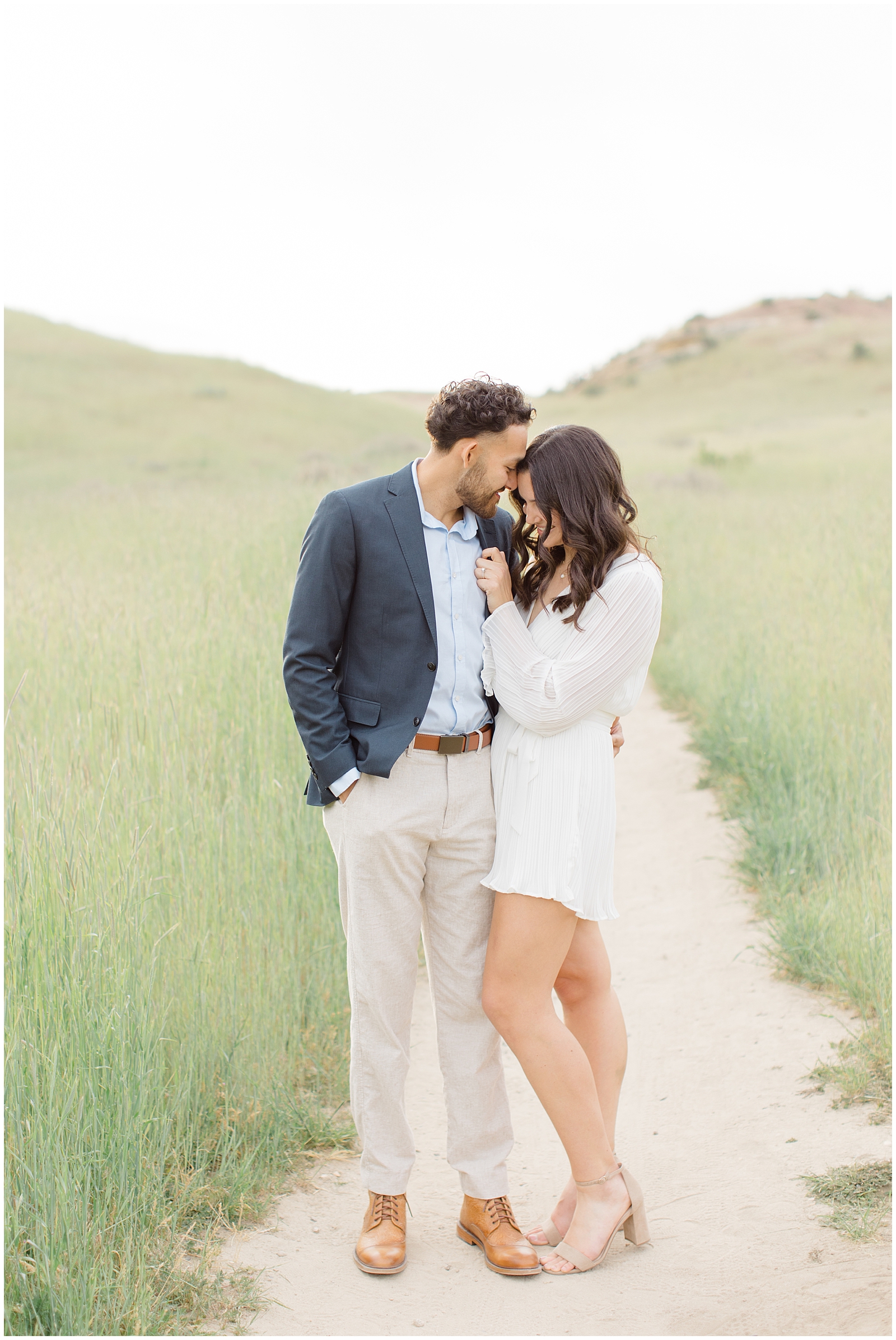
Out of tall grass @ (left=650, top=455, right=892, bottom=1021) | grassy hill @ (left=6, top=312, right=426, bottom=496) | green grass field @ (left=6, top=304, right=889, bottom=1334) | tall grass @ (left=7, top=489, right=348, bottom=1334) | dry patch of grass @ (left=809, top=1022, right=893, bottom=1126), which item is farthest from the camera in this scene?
grassy hill @ (left=6, top=312, right=426, bottom=496)

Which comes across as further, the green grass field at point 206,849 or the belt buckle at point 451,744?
the belt buckle at point 451,744

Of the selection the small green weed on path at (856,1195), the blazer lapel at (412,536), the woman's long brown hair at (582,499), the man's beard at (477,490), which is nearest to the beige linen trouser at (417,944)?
the blazer lapel at (412,536)

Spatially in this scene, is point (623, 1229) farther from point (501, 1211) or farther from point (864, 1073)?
point (864, 1073)

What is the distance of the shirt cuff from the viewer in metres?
2.64

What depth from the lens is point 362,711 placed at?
2709mm

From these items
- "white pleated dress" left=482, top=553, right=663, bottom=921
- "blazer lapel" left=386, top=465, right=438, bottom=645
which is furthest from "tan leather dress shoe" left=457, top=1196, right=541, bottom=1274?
"blazer lapel" left=386, top=465, right=438, bottom=645

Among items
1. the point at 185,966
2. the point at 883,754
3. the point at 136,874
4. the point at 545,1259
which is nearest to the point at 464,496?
the point at 136,874

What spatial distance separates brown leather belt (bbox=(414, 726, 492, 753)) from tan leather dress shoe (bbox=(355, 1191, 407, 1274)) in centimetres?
125

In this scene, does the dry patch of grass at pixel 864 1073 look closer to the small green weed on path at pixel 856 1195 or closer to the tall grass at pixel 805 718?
the tall grass at pixel 805 718

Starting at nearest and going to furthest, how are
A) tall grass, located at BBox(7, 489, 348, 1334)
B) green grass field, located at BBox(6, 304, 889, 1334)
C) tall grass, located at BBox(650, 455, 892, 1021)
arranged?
tall grass, located at BBox(7, 489, 348, 1334), green grass field, located at BBox(6, 304, 889, 1334), tall grass, located at BBox(650, 455, 892, 1021)

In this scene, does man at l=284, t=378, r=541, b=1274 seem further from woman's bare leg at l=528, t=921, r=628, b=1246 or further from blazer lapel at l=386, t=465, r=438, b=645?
woman's bare leg at l=528, t=921, r=628, b=1246

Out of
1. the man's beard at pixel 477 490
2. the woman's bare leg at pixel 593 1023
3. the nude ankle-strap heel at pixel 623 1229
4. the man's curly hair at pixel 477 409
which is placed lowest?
the nude ankle-strap heel at pixel 623 1229

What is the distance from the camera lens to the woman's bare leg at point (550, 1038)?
2664 mm

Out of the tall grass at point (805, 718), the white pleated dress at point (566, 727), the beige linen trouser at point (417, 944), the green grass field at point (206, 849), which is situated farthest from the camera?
the tall grass at point (805, 718)
